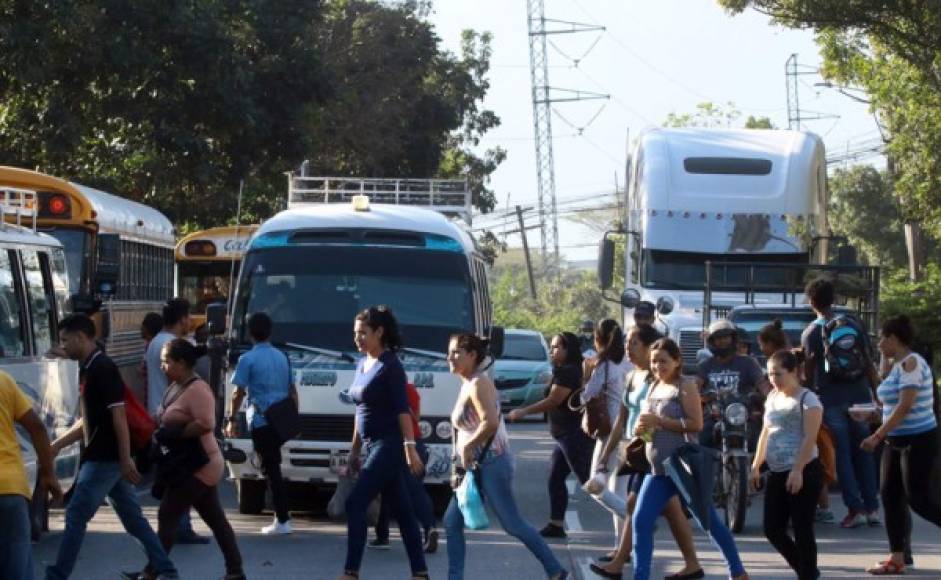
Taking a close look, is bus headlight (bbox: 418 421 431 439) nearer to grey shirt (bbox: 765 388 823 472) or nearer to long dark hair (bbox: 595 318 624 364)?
long dark hair (bbox: 595 318 624 364)

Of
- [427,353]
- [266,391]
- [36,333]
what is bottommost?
[266,391]

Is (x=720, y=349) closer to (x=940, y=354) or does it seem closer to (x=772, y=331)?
(x=772, y=331)

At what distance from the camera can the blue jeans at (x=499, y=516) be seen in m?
10.8

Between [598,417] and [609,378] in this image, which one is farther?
[609,378]

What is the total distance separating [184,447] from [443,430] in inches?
155

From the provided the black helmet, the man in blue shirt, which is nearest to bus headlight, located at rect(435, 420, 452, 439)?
the man in blue shirt

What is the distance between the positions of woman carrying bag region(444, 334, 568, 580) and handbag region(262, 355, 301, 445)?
3.04 m

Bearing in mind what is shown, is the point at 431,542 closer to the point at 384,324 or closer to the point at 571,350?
the point at 571,350

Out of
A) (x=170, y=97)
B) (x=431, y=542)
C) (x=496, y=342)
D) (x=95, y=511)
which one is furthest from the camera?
(x=170, y=97)

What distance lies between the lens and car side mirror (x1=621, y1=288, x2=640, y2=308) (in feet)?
74.4

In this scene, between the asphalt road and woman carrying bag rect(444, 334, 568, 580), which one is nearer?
woman carrying bag rect(444, 334, 568, 580)

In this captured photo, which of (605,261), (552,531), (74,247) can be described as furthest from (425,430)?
(605,261)

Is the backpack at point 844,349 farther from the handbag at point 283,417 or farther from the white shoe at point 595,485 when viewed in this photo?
the handbag at point 283,417

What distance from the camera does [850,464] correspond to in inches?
599
